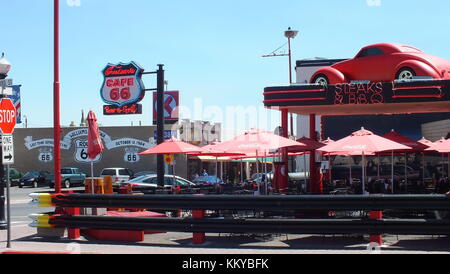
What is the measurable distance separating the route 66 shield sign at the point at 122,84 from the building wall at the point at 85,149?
16.0 metres

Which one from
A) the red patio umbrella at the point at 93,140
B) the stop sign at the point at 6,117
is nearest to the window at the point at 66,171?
the red patio umbrella at the point at 93,140

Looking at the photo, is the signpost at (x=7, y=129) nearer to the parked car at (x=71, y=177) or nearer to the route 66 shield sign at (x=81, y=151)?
the parked car at (x=71, y=177)

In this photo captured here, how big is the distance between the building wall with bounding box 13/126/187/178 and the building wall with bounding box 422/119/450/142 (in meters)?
20.2

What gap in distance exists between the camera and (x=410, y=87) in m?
17.2

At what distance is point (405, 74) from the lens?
1866 centimetres

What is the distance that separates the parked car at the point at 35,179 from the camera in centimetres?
4775

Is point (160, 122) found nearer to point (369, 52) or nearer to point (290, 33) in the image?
point (369, 52)

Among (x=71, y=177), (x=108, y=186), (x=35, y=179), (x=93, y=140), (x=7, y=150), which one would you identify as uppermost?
(x=93, y=140)

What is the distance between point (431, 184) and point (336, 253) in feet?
52.7

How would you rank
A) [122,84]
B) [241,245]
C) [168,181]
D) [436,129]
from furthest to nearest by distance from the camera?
1. [436,129]
2. [122,84]
3. [168,181]
4. [241,245]

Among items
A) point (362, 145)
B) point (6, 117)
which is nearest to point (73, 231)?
point (6, 117)

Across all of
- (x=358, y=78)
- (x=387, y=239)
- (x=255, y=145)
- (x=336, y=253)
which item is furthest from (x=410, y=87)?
(x=336, y=253)

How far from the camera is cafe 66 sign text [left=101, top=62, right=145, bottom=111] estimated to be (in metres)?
31.3

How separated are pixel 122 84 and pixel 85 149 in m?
20.1
